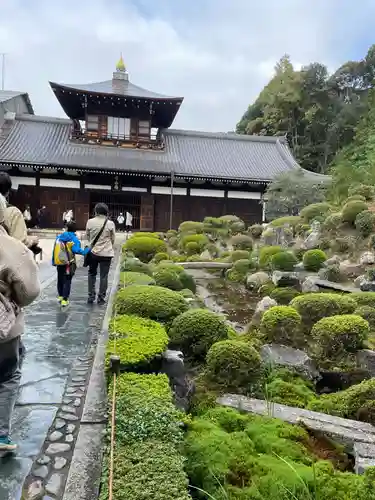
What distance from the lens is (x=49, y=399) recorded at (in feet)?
13.4

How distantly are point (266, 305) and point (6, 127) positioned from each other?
23.3 meters

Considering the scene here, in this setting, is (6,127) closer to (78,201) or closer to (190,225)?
(78,201)

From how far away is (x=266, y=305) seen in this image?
878 centimetres

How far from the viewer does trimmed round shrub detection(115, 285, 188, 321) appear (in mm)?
6018

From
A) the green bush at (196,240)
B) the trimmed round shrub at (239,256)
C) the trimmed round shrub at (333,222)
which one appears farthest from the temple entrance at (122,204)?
the trimmed round shrub at (333,222)

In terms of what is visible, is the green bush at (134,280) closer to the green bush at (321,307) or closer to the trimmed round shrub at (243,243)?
the green bush at (321,307)

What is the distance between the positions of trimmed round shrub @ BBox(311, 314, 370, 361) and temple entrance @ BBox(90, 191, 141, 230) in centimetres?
2003

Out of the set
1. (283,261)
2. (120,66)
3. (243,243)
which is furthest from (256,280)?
(120,66)

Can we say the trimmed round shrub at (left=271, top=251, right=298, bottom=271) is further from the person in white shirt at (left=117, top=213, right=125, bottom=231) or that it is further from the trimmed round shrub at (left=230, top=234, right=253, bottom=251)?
the person in white shirt at (left=117, top=213, right=125, bottom=231)

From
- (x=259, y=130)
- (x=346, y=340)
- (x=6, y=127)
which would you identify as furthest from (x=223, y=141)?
(x=346, y=340)

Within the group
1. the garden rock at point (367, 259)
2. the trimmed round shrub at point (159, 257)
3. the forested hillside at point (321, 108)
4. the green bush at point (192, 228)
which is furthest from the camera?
the forested hillside at point (321, 108)

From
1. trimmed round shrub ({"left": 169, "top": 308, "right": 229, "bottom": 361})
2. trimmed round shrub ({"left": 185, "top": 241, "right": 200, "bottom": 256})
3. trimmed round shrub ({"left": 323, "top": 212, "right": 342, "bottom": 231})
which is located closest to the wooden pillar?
trimmed round shrub ({"left": 185, "top": 241, "right": 200, "bottom": 256})

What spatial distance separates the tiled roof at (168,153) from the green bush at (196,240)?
719cm

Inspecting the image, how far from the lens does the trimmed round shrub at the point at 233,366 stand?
194 inches
